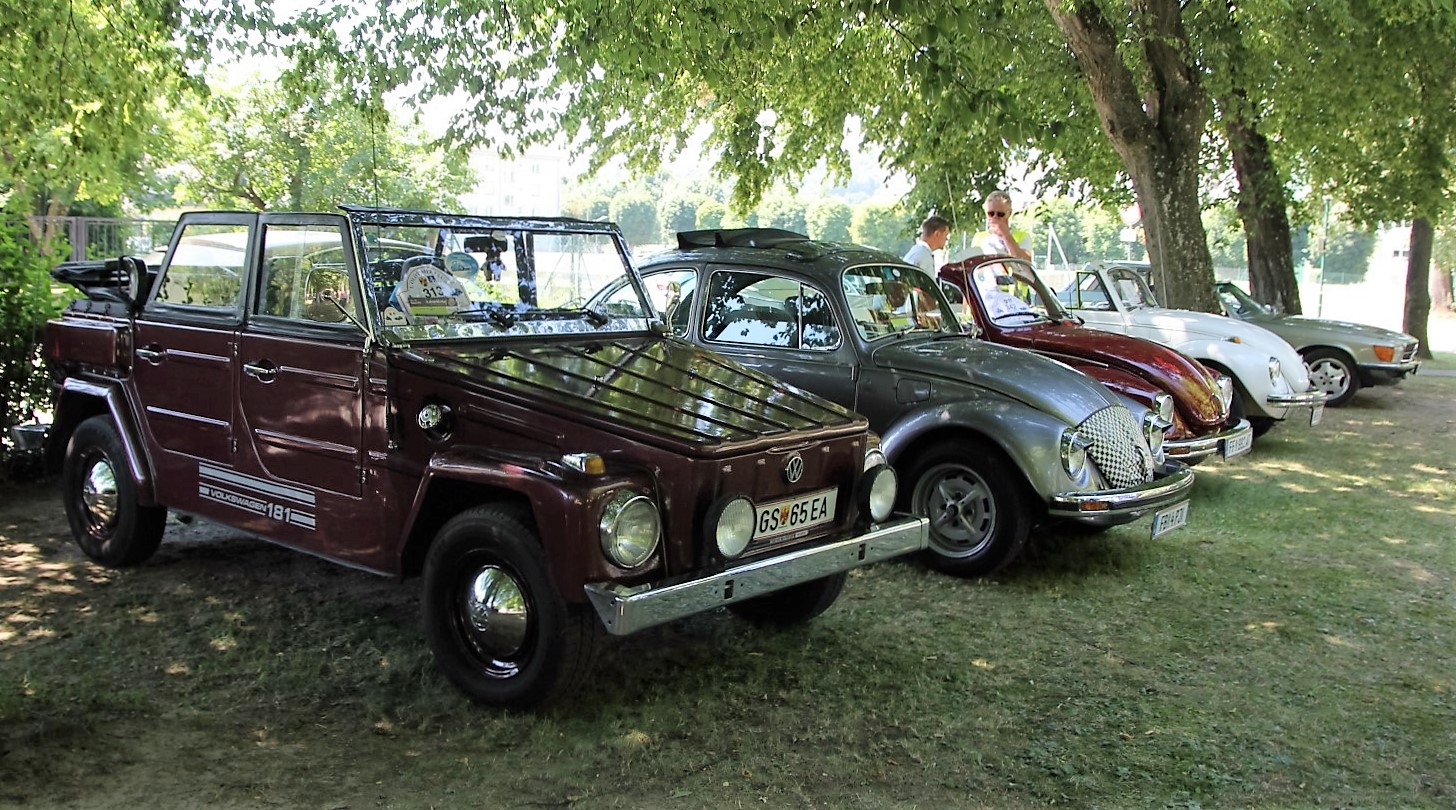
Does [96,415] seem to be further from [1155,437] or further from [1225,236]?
[1225,236]

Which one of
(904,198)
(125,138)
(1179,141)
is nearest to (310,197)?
(904,198)

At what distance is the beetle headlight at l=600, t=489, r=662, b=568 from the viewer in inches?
154

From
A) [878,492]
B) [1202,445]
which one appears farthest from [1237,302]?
[878,492]

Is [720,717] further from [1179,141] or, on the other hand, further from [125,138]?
[1179,141]

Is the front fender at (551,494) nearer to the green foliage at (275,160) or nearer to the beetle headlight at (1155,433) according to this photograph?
the beetle headlight at (1155,433)

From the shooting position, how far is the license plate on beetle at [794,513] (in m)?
4.38

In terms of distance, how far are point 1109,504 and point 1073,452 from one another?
333 millimetres

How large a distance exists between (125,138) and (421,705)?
8403mm

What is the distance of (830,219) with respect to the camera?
170 feet

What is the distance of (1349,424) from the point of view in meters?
12.6

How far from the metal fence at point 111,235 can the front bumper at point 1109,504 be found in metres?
12.8

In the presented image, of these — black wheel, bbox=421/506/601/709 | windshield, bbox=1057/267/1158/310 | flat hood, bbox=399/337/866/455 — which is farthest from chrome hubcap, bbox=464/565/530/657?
windshield, bbox=1057/267/1158/310

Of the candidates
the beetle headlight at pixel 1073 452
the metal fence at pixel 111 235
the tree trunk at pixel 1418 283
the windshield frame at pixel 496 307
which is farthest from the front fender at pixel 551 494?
the tree trunk at pixel 1418 283

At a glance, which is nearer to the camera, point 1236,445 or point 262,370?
point 262,370
